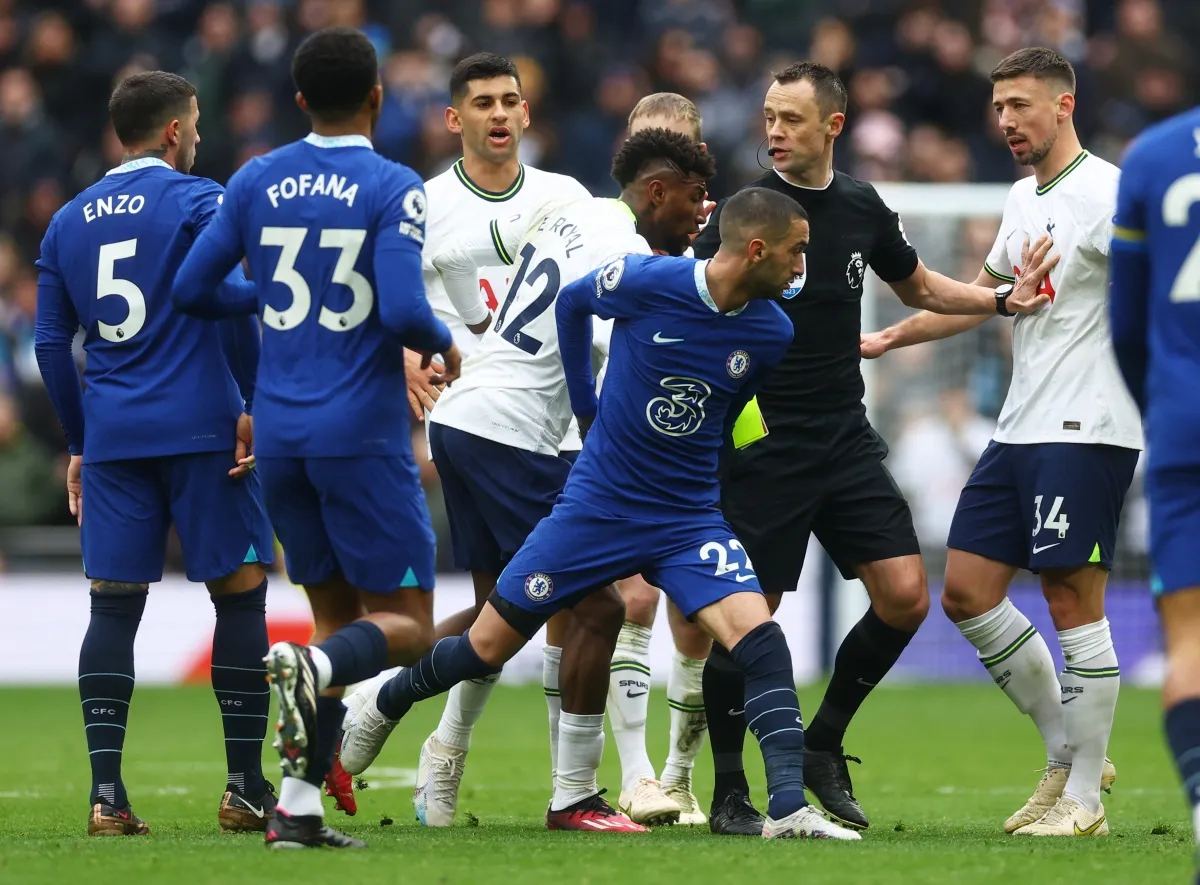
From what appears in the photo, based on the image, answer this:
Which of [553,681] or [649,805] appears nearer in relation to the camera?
[649,805]

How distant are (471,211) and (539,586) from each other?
203cm

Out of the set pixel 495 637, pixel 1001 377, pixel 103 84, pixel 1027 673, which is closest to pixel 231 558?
pixel 495 637

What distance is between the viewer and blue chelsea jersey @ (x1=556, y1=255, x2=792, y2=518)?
6273 millimetres

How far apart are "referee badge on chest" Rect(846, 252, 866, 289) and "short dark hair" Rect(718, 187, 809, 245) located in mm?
1005

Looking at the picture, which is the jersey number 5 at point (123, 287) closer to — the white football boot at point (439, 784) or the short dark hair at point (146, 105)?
the short dark hair at point (146, 105)

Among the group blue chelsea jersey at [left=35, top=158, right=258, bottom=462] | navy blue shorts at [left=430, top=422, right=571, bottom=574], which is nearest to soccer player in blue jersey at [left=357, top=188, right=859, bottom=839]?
navy blue shorts at [left=430, top=422, right=571, bottom=574]

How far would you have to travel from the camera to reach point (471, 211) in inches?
303

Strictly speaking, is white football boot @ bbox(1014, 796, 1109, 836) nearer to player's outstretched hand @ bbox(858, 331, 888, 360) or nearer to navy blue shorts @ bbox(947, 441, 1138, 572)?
navy blue shorts @ bbox(947, 441, 1138, 572)

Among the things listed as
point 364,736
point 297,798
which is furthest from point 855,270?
point 297,798

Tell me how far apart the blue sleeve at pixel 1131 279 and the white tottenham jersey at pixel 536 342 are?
2.16m

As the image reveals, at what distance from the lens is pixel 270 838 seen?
5.79 metres

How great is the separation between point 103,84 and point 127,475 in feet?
42.0

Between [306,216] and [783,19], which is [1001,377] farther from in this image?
[306,216]

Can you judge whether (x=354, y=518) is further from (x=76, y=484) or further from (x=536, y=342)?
(x=76, y=484)
